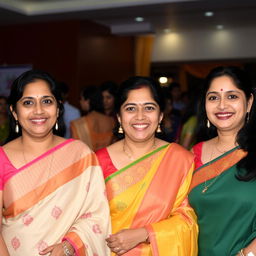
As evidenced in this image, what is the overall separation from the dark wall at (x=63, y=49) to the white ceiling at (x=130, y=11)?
20 cm

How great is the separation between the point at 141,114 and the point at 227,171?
50 cm

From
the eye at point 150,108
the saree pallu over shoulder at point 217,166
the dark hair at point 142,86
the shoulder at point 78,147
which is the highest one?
the dark hair at point 142,86

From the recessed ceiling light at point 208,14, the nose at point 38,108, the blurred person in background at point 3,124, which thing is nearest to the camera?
the nose at point 38,108

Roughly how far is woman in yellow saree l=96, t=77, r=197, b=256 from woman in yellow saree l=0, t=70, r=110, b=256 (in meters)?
0.12

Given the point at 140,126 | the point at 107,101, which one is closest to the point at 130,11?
the point at 107,101

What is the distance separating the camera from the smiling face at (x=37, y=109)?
77.9 inches

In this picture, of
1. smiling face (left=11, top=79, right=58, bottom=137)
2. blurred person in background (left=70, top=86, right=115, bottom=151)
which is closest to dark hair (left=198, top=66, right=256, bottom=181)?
smiling face (left=11, top=79, right=58, bottom=137)

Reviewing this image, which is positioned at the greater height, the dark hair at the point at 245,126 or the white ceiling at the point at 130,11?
the white ceiling at the point at 130,11

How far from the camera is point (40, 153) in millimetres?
2047

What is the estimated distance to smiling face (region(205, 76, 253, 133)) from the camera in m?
2.02

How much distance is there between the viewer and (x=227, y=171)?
1979 mm

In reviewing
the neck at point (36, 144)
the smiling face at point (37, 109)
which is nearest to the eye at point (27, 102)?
the smiling face at point (37, 109)

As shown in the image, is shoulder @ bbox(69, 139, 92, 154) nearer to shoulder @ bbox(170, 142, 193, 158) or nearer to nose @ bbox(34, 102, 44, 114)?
nose @ bbox(34, 102, 44, 114)

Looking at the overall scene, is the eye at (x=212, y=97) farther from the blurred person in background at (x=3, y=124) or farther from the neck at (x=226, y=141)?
the blurred person in background at (x=3, y=124)
